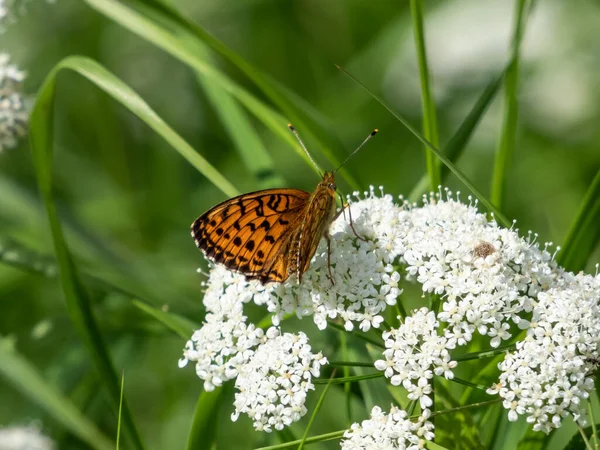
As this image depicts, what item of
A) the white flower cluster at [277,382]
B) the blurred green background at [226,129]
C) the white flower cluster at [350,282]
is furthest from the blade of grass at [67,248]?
the blurred green background at [226,129]

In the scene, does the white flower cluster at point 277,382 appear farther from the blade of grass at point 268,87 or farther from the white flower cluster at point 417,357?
the blade of grass at point 268,87

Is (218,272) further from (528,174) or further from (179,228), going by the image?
(528,174)

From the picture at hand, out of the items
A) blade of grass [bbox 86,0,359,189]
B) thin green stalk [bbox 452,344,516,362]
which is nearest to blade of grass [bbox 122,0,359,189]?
blade of grass [bbox 86,0,359,189]

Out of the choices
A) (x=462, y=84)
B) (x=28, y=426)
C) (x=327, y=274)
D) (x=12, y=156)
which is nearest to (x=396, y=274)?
(x=327, y=274)

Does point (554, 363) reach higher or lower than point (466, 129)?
lower

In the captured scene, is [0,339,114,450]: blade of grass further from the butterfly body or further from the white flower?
the butterfly body

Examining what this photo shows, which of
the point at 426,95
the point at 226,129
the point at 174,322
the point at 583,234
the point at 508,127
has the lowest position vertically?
the point at 174,322

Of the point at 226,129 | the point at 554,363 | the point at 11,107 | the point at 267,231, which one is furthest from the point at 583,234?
the point at 11,107

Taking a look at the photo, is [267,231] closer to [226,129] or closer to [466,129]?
[466,129]
